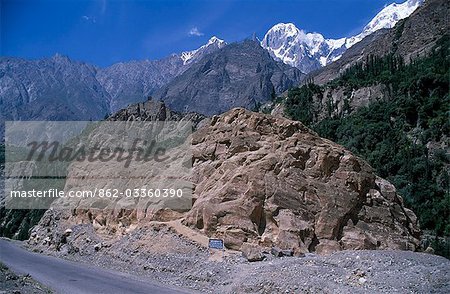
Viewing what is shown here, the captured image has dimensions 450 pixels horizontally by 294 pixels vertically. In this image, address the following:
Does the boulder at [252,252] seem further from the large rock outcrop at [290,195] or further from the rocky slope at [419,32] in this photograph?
the rocky slope at [419,32]

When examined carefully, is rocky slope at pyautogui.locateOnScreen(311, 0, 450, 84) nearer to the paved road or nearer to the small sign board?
the small sign board

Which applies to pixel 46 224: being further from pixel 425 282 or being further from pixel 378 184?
pixel 425 282

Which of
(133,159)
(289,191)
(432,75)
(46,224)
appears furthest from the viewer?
(432,75)

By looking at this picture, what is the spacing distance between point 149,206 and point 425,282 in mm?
12974

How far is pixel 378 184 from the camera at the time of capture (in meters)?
21.8

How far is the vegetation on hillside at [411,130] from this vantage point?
169 feet

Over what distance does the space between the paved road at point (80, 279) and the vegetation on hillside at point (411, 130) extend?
34748mm

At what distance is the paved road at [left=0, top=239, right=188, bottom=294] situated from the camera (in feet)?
48.8

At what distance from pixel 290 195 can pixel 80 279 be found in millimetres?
8737

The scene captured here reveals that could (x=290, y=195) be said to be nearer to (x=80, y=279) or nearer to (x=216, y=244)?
(x=216, y=244)

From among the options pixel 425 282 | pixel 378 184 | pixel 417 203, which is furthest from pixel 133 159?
pixel 417 203

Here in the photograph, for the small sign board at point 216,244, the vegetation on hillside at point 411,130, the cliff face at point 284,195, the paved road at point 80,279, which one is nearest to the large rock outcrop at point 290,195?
the cliff face at point 284,195

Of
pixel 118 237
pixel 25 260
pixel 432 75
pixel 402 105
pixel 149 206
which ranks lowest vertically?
pixel 25 260

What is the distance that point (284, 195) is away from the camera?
18484 millimetres
